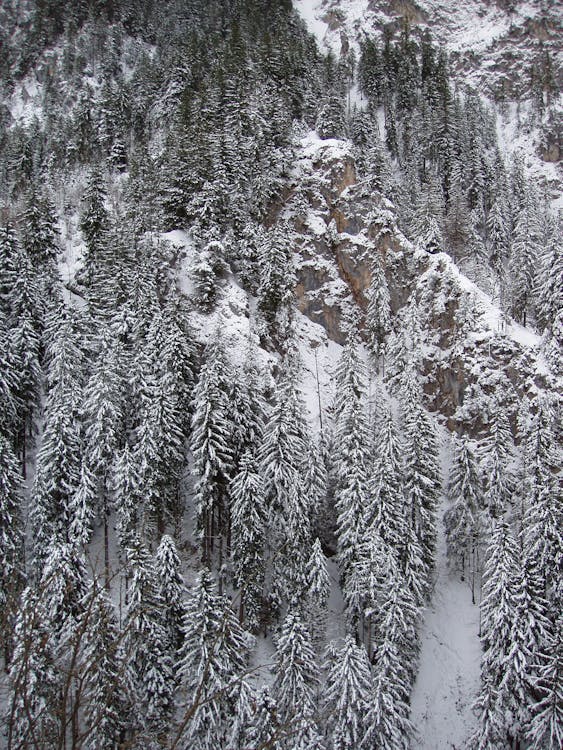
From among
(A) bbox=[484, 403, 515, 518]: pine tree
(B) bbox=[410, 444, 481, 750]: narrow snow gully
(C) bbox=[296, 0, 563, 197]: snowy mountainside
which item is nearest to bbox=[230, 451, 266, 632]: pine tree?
(B) bbox=[410, 444, 481, 750]: narrow snow gully

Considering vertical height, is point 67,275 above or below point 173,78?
below

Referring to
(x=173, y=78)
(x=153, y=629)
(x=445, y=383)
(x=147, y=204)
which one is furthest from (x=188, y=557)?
(x=173, y=78)

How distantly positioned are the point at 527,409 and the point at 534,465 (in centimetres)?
1030

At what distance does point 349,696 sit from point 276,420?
16.8m

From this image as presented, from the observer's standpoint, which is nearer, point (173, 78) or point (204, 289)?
point (204, 289)

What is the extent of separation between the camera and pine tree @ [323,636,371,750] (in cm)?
2600

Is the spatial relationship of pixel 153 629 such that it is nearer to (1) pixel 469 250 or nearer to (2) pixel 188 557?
(2) pixel 188 557

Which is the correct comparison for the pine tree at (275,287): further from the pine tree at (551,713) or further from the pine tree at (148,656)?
the pine tree at (551,713)

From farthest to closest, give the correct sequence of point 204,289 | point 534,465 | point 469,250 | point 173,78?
point 173,78 → point 469,250 → point 204,289 → point 534,465

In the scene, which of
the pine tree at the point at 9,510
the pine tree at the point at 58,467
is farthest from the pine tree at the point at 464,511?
the pine tree at the point at 9,510

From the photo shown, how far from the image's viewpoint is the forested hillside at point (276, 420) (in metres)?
26.4

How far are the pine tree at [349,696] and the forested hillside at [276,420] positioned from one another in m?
0.19

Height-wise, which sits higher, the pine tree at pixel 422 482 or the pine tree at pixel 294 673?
the pine tree at pixel 422 482

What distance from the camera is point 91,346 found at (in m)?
37.5
